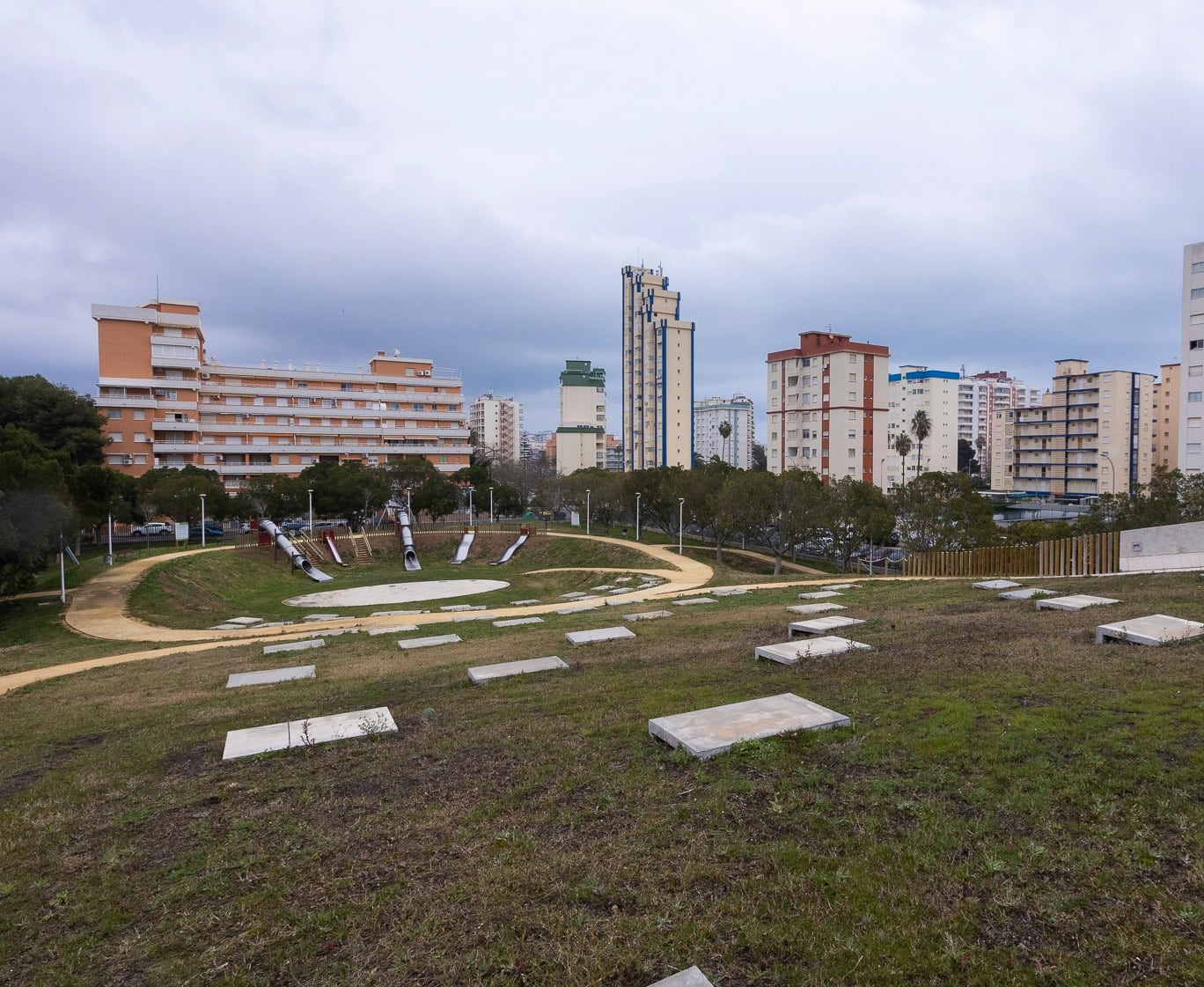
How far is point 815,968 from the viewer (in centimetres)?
309

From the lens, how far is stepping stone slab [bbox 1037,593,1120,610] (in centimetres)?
1079

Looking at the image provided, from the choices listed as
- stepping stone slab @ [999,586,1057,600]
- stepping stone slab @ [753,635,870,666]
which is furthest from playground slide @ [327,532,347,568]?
stepping stone slab @ [753,635,870,666]

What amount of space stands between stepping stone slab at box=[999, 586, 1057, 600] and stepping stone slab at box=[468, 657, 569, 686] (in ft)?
27.2

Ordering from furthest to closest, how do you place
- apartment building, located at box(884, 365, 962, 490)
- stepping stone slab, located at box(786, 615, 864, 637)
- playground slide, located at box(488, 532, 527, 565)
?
apartment building, located at box(884, 365, 962, 490) → playground slide, located at box(488, 532, 527, 565) → stepping stone slab, located at box(786, 615, 864, 637)

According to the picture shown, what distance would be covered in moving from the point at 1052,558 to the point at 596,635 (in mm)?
15703

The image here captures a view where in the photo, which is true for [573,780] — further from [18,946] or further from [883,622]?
[883,622]

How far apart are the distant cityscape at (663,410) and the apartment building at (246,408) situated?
14 centimetres

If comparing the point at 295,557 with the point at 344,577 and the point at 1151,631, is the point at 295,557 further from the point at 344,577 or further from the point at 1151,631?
the point at 1151,631

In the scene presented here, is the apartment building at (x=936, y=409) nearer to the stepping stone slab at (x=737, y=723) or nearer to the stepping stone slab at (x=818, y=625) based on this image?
the stepping stone slab at (x=818, y=625)

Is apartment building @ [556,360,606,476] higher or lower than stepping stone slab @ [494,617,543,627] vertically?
higher

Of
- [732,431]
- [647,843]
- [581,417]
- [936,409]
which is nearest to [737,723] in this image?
[647,843]

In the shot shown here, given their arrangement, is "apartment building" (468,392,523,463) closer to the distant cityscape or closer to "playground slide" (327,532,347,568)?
the distant cityscape

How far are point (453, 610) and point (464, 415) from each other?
204 ft

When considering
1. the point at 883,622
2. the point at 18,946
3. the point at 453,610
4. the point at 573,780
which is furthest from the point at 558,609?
the point at 18,946
